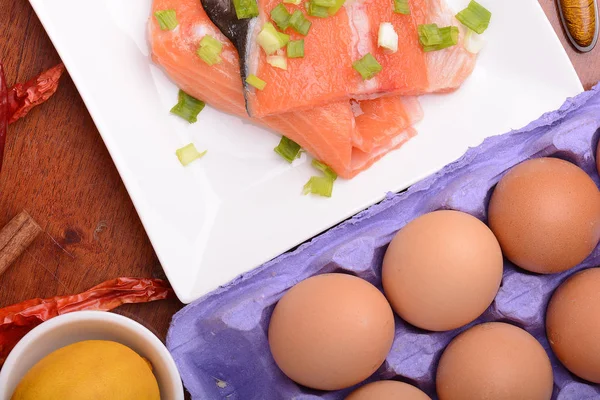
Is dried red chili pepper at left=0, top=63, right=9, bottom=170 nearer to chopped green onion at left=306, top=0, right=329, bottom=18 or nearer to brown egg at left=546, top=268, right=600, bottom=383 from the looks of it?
chopped green onion at left=306, top=0, right=329, bottom=18

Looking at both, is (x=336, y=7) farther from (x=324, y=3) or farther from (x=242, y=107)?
(x=242, y=107)

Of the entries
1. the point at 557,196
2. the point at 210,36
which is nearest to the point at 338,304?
the point at 557,196

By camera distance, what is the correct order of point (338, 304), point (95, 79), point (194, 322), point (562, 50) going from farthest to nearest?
point (562, 50)
point (95, 79)
point (194, 322)
point (338, 304)

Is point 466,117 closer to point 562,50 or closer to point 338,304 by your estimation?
point 562,50

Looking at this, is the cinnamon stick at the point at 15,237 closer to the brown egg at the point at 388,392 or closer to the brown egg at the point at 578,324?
the brown egg at the point at 388,392

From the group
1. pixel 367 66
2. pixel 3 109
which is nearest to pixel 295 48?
pixel 367 66
